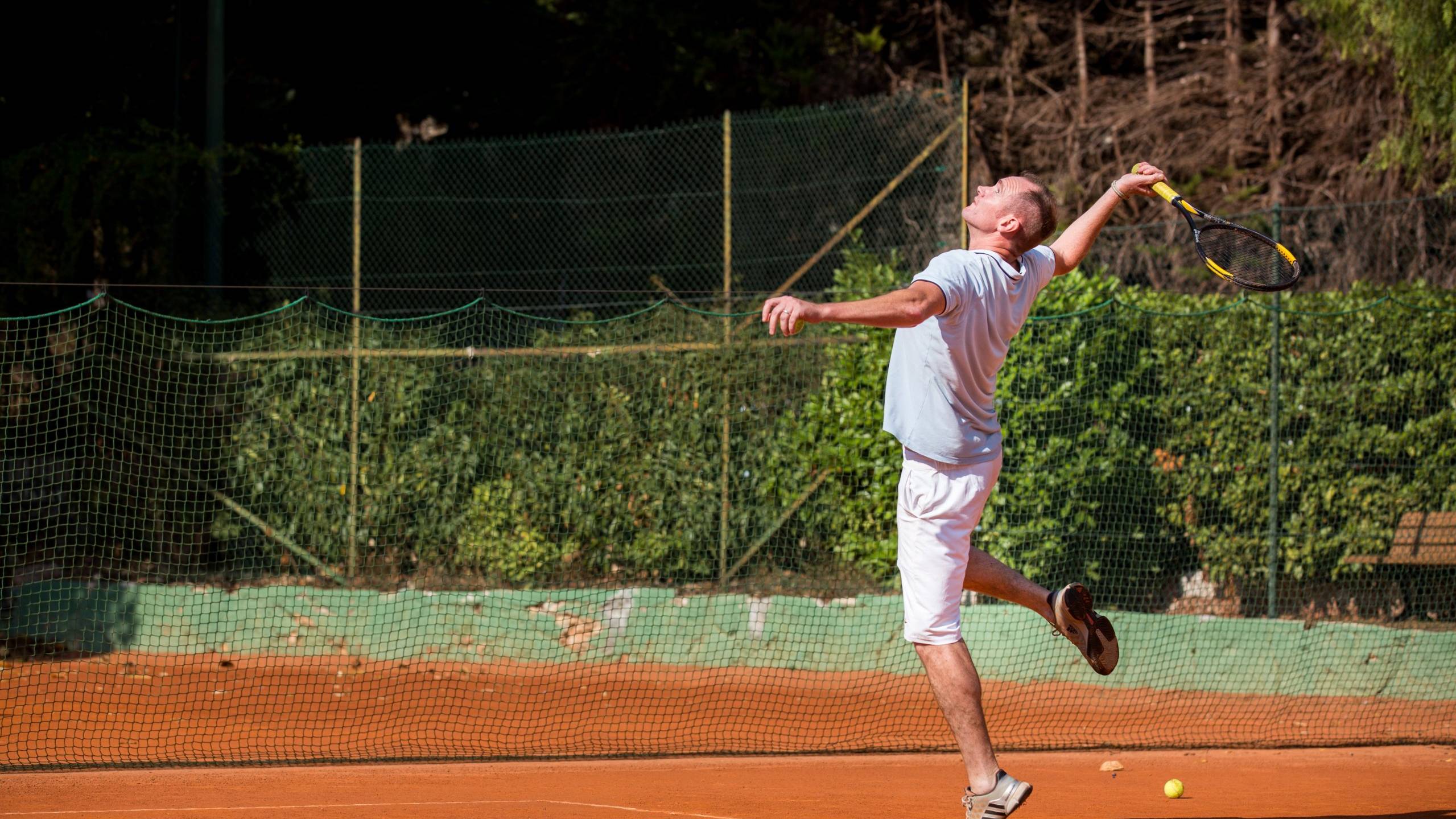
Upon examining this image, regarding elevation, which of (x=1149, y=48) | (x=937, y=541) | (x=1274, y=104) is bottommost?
(x=937, y=541)

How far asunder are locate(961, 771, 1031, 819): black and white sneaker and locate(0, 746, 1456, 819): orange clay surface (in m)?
1.02

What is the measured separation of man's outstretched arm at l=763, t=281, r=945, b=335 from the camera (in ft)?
11.6

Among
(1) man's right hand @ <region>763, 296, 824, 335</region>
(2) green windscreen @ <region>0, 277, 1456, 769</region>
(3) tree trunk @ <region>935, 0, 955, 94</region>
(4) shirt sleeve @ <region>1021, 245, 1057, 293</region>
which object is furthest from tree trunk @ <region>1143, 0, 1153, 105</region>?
(1) man's right hand @ <region>763, 296, 824, 335</region>

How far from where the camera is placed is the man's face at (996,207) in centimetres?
416

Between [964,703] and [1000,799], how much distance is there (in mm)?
286

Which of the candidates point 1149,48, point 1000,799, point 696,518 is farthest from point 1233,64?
point 1000,799

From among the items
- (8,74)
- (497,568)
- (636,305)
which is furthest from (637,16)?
(497,568)

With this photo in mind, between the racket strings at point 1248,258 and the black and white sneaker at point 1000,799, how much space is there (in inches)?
75.8

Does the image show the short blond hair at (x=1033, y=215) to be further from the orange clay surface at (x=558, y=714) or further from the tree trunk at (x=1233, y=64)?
the tree trunk at (x=1233, y=64)

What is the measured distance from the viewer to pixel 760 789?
17.2 feet

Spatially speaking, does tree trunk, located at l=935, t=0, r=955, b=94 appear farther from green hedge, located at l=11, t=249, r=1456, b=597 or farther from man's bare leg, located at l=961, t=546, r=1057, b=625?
man's bare leg, located at l=961, t=546, r=1057, b=625

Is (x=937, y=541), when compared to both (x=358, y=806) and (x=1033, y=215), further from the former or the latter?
(x=358, y=806)

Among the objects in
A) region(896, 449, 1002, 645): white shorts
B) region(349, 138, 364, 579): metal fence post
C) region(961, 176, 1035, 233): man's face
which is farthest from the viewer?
region(349, 138, 364, 579): metal fence post

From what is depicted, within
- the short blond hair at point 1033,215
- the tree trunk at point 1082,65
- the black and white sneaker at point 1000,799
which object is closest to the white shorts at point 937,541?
the black and white sneaker at point 1000,799
